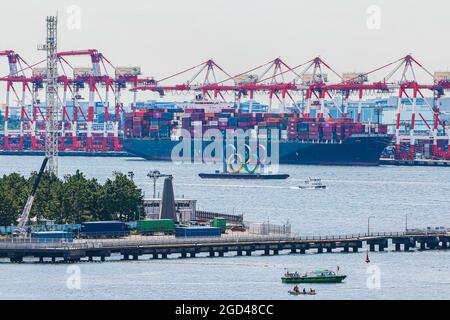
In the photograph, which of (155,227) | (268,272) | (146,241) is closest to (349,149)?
(155,227)

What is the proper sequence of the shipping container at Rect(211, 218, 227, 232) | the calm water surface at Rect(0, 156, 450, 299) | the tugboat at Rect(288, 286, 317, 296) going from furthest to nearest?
the shipping container at Rect(211, 218, 227, 232) < the calm water surface at Rect(0, 156, 450, 299) < the tugboat at Rect(288, 286, 317, 296)

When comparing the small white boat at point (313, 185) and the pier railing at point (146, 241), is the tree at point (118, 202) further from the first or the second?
the small white boat at point (313, 185)

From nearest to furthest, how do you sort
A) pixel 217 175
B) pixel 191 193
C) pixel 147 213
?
pixel 147 213
pixel 191 193
pixel 217 175

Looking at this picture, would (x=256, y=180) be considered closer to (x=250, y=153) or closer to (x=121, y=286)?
(x=250, y=153)

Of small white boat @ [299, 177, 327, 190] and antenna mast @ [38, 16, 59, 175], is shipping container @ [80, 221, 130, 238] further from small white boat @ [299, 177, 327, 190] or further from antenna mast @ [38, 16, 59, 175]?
small white boat @ [299, 177, 327, 190]

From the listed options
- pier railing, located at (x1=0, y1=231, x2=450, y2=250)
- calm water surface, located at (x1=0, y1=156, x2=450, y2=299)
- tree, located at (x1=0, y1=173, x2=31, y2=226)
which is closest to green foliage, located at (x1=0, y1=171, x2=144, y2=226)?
tree, located at (x1=0, y1=173, x2=31, y2=226)

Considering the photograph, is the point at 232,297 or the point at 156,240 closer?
the point at 232,297
